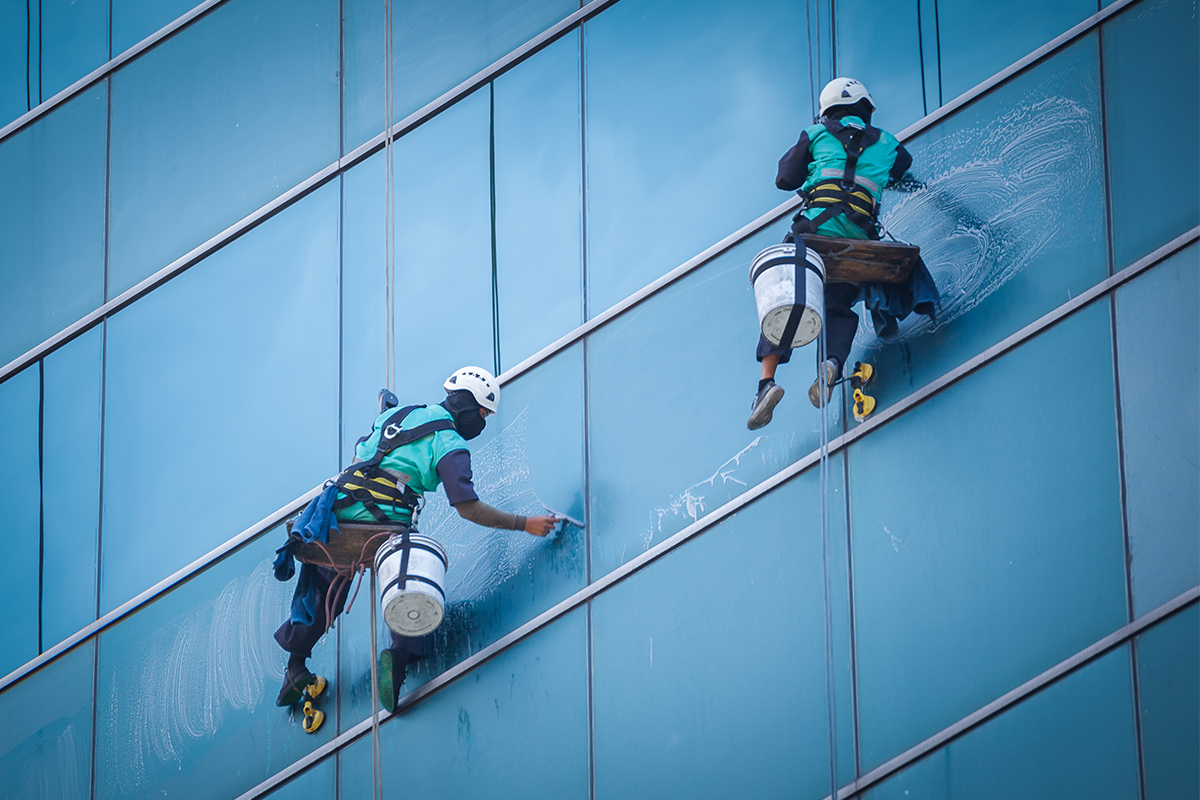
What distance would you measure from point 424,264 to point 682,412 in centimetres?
181

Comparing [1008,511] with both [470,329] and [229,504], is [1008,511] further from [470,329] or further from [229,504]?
[229,504]

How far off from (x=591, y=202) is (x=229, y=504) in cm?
259

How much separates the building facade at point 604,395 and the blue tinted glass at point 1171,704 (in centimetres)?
2

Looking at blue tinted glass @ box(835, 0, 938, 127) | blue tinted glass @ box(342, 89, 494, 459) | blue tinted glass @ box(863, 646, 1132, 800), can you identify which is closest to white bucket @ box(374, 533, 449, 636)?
blue tinted glass @ box(342, 89, 494, 459)

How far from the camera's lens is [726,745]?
827cm

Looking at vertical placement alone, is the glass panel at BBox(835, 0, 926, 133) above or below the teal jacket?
above

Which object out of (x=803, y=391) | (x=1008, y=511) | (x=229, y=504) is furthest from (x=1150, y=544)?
(x=229, y=504)

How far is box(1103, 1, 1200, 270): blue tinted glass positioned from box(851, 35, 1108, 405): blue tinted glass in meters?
0.10

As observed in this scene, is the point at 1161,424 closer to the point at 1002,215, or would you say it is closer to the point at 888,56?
the point at 1002,215

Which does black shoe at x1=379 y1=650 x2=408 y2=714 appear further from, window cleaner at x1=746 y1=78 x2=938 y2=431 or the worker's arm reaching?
window cleaner at x1=746 y1=78 x2=938 y2=431

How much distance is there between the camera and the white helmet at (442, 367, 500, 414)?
8.79 m

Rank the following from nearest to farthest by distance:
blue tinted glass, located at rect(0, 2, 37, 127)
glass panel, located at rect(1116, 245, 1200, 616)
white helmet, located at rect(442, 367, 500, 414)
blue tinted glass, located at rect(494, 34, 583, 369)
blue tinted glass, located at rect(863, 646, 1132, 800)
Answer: blue tinted glass, located at rect(863, 646, 1132, 800)
glass panel, located at rect(1116, 245, 1200, 616)
white helmet, located at rect(442, 367, 500, 414)
blue tinted glass, located at rect(494, 34, 583, 369)
blue tinted glass, located at rect(0, 2, 37, 127)

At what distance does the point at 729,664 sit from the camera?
27.5 feet

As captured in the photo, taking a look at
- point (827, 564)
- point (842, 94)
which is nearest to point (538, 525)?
point (827, 564)
